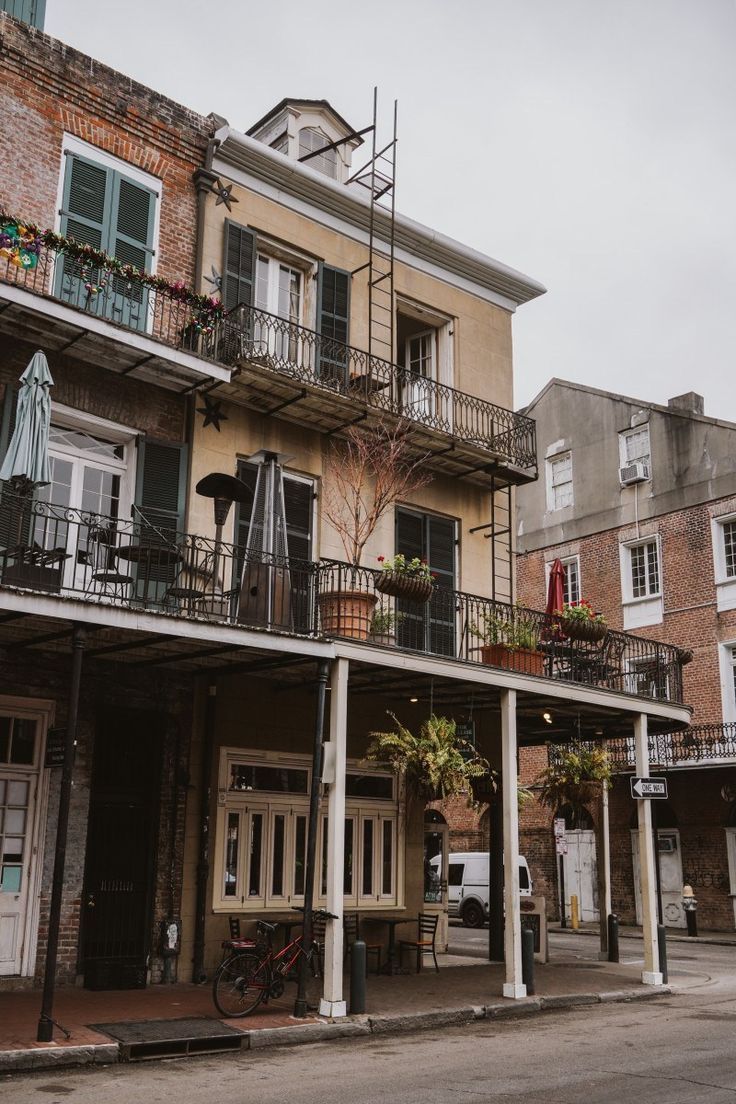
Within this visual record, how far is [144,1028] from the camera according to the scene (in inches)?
386

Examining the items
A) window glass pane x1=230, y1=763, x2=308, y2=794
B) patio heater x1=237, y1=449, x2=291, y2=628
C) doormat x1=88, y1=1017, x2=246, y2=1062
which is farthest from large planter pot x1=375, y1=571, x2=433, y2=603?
doormat x1=88, y1=1017, x2=246, y2=1062

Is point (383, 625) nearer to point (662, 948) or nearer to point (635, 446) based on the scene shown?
point (662, 948)

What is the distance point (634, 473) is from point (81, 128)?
18577 mm

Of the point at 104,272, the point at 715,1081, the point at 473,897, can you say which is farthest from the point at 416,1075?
the point at 473,897

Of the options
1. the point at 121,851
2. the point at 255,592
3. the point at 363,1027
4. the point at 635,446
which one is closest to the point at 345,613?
the point at 255,592

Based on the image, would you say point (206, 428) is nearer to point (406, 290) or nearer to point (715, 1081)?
point (406, 290)

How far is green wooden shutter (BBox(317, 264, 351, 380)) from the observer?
1571 cm

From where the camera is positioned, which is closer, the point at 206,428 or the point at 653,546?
the point at 206,428

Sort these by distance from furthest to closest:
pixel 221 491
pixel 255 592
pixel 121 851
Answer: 1. pixel 121 851
2. pixel 221 491
3. pixel 255 592

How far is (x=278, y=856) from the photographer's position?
1459 cm

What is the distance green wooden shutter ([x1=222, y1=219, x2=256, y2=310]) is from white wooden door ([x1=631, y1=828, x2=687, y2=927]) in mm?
17476

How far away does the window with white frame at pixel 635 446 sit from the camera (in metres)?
28.7

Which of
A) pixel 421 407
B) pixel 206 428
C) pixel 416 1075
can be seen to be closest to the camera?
pixel 416 1075

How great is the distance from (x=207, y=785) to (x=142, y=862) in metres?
1.20
